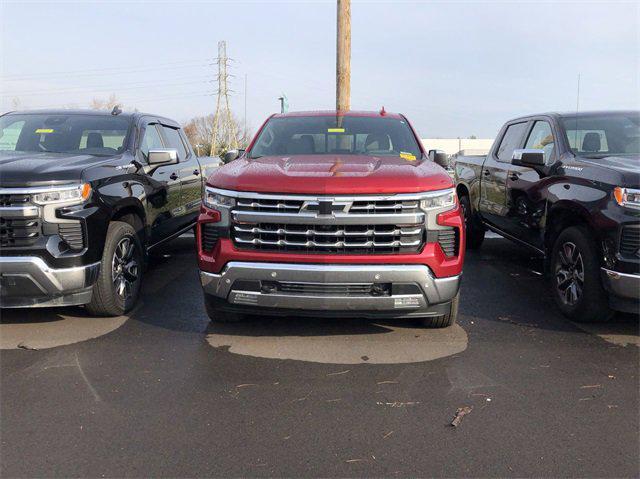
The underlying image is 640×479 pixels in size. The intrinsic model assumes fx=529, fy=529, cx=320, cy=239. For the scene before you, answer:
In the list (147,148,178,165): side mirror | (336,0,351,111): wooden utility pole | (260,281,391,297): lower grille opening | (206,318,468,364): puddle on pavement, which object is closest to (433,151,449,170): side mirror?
(206,318,468,364): puddle on pavement

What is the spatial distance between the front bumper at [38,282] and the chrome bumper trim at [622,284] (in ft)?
13.3

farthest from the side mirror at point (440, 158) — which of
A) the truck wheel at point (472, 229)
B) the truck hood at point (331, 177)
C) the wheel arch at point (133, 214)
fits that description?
the wheel arch at point (133, 214)

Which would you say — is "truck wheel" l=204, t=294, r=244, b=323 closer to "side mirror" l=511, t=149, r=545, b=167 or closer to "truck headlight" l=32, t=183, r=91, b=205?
"truck headlight" l=32, t=183, r=91, b=205

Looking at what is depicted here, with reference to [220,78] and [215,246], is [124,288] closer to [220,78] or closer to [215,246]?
[215,246]

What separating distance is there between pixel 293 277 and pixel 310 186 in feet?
2.15

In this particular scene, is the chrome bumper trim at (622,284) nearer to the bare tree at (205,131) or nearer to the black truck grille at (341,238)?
the black truck grille at (341,238)

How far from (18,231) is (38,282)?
413 millimetres

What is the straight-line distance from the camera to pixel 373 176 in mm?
3865

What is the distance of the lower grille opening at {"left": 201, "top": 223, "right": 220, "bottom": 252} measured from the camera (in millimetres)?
3941

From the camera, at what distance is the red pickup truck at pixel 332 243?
3729mm

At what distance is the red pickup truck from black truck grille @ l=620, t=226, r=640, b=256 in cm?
122

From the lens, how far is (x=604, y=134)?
5.34 meters

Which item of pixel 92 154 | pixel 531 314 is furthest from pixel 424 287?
pixel 92 154

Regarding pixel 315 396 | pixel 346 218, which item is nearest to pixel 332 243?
pixel 346 218
